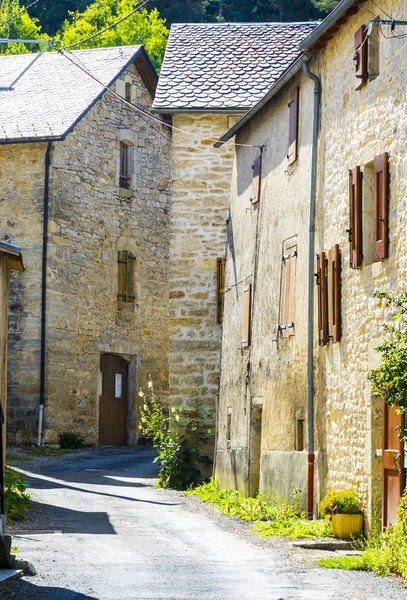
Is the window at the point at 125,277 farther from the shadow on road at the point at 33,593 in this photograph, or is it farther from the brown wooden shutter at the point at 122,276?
the shadow on road at the point at 33,593

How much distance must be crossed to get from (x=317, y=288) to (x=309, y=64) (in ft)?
9.69

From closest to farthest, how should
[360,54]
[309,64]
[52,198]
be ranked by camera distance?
1. [360,54]
2. [309,64]
3. [52,198]

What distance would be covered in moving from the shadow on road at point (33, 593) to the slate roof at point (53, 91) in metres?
17.3

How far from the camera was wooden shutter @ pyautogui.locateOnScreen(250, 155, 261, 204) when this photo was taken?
1788 centimetres

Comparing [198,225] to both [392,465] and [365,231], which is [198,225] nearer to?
[365,231]

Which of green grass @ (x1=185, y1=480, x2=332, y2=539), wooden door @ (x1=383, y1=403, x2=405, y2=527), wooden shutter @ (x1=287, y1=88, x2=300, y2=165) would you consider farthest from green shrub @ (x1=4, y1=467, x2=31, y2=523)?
wooden shutter @ (x1=287, y1=88, x2=300, y2=165)

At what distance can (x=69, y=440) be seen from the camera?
25375 mm

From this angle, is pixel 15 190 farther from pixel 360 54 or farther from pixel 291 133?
Answer: pixel 360 54

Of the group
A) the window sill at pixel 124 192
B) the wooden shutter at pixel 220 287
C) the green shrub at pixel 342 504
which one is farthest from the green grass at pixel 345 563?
the window sill at pixel 124 192

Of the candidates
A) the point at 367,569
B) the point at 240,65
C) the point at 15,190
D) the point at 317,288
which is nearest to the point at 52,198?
the point at 15,190

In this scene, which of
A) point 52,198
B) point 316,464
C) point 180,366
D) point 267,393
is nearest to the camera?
point 316,464

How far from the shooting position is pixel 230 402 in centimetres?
1858

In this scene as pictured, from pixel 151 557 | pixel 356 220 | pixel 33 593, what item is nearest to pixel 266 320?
pixel 356 220

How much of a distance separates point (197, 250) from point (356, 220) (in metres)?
8.10
